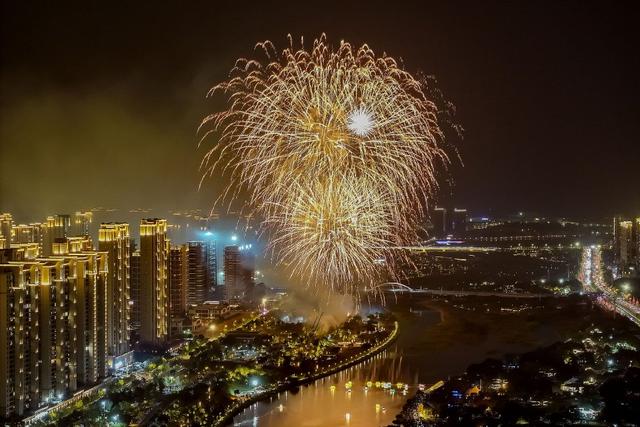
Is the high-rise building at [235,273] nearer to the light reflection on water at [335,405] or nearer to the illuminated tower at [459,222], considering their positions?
the light reflection on water at [335,405]

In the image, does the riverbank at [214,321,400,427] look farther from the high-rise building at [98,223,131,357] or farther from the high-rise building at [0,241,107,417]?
the high-rise building at [98,223,131,357]

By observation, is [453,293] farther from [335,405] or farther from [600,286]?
[335,405]

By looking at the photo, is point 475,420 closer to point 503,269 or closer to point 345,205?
point 345,205

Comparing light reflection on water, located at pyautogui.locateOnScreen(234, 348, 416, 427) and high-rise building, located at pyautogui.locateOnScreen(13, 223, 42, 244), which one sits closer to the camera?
light reflection on water, located at pyautogui.locateOnScreen(234, 348, 416, 427)

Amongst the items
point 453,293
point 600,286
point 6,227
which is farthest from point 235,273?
point 600,286

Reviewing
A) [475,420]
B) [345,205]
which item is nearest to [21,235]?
[345,205]

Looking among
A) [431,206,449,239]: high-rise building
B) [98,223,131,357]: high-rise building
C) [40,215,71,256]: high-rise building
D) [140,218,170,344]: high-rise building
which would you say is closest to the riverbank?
[98,223,131,357]: high-rise building
